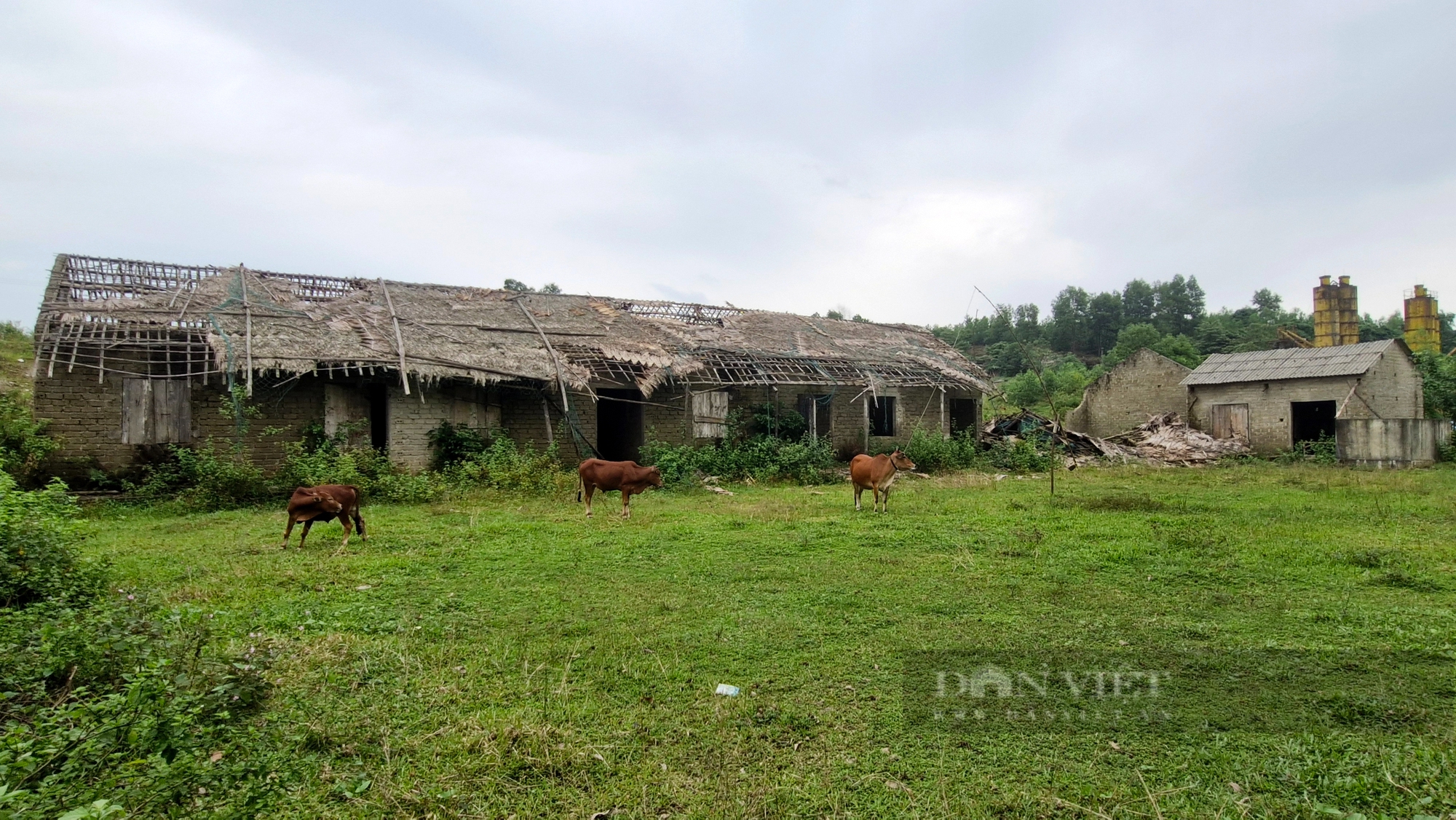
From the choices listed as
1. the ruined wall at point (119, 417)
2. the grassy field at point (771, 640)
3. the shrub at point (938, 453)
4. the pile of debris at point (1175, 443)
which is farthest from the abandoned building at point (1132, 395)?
the ruined wall at point (119, 417)

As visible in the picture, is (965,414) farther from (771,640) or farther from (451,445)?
(771,640)

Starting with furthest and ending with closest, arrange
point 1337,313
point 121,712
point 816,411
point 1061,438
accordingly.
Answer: point 1337,313 → point 1061,438 → point 816,411 → point 121,712

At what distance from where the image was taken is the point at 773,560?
730 cm

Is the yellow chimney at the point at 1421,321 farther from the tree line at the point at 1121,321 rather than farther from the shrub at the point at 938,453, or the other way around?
the shrub at the point at 938,453

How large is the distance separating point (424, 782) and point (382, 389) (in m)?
12.4

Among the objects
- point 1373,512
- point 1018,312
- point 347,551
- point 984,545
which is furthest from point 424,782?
point 1018,312

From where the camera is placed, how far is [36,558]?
517 cm

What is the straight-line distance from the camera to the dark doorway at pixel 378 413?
1387 centimetres

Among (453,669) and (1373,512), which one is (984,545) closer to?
(453,669)

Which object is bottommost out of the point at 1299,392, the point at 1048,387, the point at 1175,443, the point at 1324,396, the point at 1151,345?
the point at 1175,443

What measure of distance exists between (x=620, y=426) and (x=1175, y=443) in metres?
16.1

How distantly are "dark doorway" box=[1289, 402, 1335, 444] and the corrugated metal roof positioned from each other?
1.04 m

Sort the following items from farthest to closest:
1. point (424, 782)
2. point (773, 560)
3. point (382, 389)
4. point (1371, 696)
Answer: point (382, 389)
point (773, 560)
point (1371, 696)
point (424, 782)

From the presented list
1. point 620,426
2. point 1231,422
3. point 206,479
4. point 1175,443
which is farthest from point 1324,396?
point 206,479
